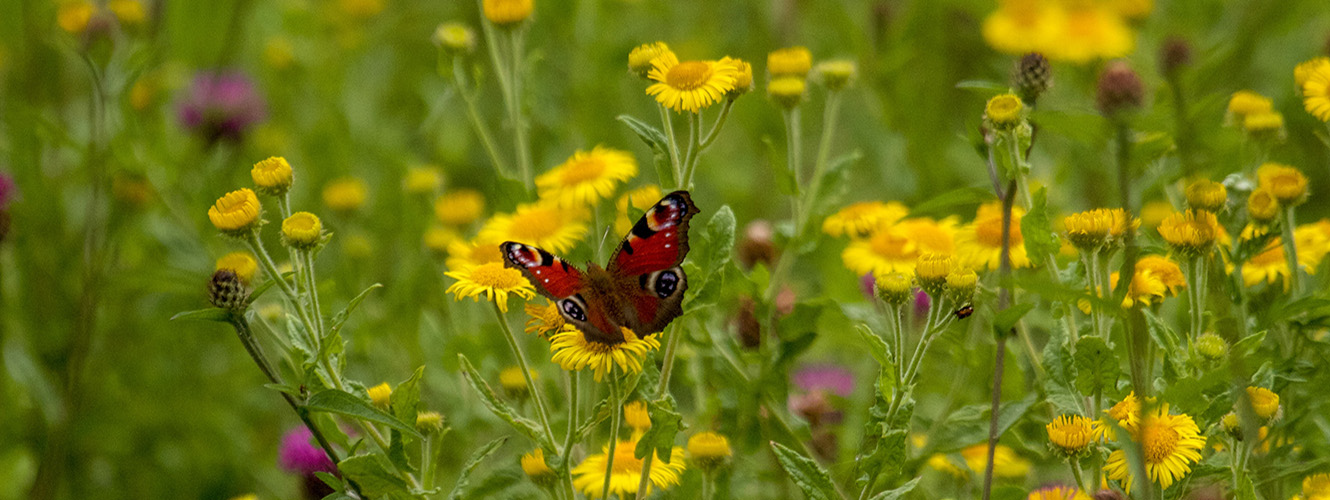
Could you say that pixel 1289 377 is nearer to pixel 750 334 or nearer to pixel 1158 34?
pixel 750 334

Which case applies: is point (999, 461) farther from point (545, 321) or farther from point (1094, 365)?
point (545, 321)

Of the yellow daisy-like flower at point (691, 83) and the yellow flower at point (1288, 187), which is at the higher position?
the yellow flower at point (1288, 187)

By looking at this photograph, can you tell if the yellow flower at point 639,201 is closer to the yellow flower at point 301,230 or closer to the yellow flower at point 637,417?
Answer: the yellow flower at point 637,417

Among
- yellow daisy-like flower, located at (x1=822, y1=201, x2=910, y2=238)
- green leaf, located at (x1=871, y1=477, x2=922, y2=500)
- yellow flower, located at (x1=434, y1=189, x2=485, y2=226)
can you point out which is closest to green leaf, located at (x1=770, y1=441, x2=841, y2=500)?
green leaf, located at (x1=871, y1=477, x2=922, y2=500)

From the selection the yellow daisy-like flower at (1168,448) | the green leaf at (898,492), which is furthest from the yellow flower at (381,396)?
the yellow daisy-like flower at (1168,448)

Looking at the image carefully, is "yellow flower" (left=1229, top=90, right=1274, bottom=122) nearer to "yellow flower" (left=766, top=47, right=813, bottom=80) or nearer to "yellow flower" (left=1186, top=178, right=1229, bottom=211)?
"yellow flower" (left=1186, top=178, right=1229, bottom=211)

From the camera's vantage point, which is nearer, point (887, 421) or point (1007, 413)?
point (887, 421)

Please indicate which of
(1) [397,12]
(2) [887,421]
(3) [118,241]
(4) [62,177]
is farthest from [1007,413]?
(1) [397,12]
